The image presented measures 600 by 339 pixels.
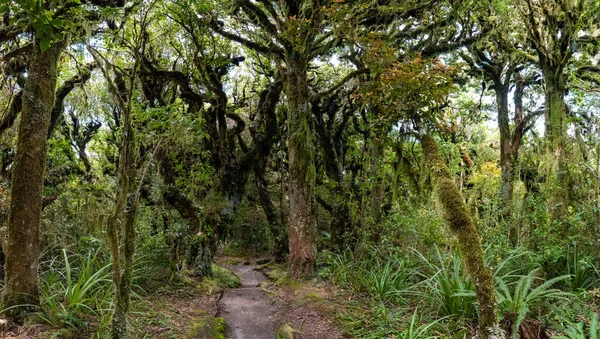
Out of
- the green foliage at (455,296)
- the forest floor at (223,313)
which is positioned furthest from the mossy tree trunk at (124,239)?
the green foliage at (455,296)

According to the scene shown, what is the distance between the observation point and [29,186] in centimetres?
452

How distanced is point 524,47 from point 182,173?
9.96 m

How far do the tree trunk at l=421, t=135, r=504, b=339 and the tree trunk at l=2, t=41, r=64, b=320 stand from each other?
15.6 ft

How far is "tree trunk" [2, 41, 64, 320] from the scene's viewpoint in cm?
432

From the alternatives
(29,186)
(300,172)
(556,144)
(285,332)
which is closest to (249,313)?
(285,332)

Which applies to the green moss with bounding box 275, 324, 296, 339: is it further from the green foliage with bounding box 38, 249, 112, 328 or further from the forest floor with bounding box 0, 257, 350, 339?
the green foliage with bounding box 38, 249, 112, 328

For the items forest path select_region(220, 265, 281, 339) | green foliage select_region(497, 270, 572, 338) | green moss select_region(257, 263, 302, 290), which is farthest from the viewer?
green moss select_region(257, 263, 302, 290)

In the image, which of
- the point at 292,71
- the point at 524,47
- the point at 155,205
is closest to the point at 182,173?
the point at 155,205

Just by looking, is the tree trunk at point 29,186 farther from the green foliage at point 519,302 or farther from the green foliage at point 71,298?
the green foliage at point 519,302

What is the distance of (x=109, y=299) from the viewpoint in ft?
17.1

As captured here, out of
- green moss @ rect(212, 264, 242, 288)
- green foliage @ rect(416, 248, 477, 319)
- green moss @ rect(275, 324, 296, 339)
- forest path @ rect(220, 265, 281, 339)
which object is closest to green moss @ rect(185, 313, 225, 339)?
forest path @ rect(220, 265, 281, 339)

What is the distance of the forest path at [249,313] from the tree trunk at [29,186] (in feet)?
9.34

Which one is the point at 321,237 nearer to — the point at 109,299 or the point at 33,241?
the point at 109,299

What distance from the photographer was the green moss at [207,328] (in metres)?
5.35
